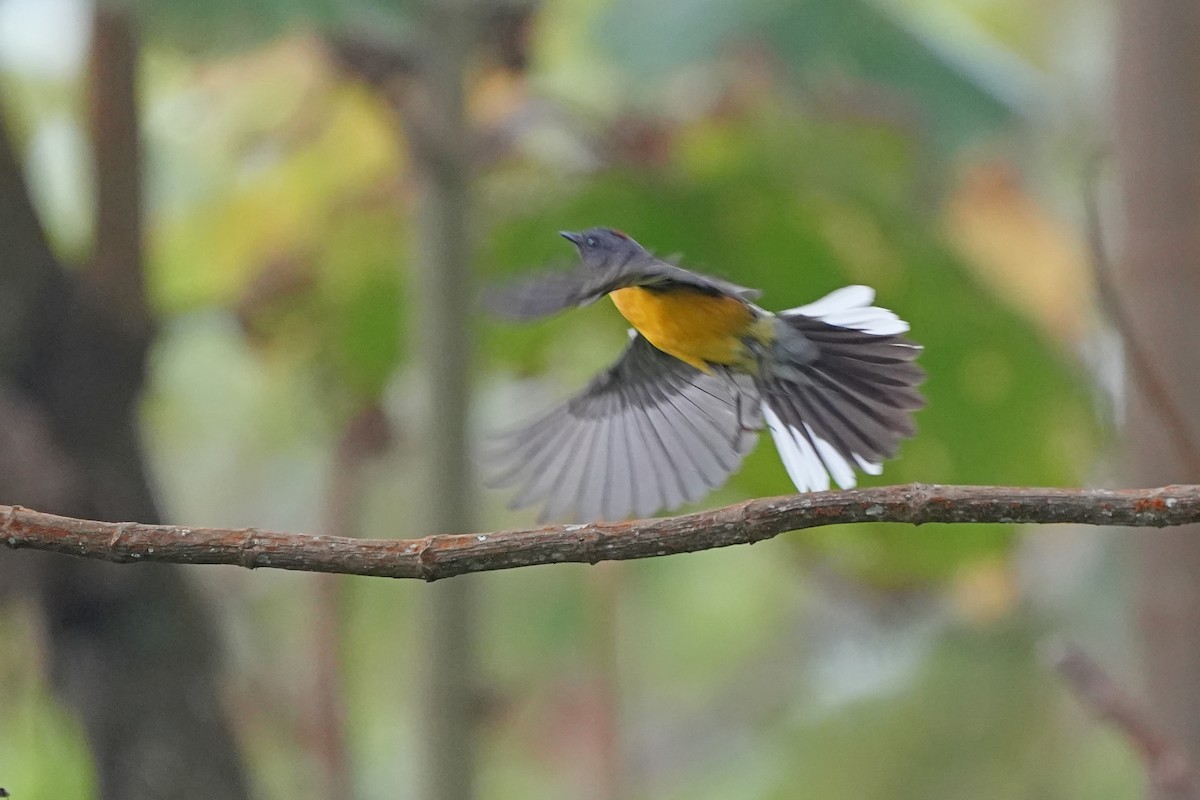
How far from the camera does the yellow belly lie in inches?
84.7

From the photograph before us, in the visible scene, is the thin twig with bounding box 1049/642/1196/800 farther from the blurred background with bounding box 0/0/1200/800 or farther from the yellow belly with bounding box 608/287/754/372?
the yellow belly with bounding box 608/287/754/372

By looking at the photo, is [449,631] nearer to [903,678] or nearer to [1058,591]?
[903,678]

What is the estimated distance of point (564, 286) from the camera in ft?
5.80

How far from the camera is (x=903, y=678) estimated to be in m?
5.21

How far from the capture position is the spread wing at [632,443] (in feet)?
7.98

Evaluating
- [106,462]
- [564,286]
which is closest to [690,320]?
[564,286]

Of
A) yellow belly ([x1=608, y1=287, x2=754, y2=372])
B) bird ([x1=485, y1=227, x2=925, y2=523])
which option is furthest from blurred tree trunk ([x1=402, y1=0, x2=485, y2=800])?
yellow belly ([x1=608, y1=287, x2=754, y2=372])

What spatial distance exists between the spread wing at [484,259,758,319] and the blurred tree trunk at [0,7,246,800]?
4.99 ft

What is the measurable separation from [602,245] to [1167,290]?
1.02 metres

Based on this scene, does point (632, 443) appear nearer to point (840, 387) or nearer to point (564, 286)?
point (840, 387)

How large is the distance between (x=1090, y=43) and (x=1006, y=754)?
416 centimetres

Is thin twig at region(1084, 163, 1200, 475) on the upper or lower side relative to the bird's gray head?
lower

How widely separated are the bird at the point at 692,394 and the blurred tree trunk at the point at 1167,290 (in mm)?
482

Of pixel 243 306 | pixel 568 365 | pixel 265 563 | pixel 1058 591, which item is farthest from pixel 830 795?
pixel 265 563
